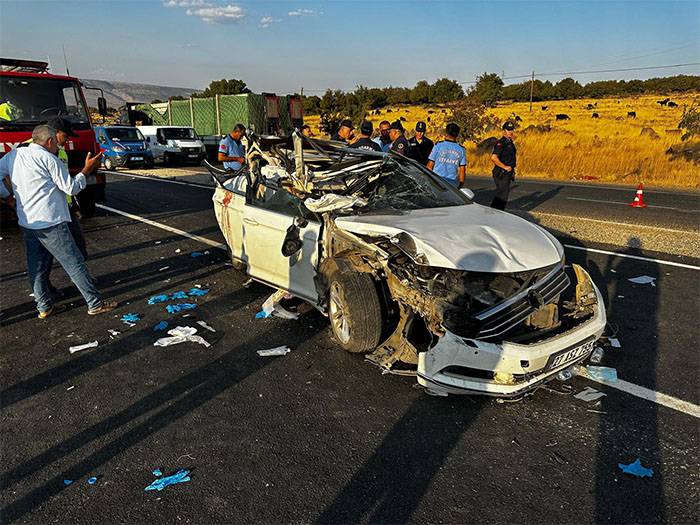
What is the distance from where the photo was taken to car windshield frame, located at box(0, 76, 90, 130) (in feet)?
29.7

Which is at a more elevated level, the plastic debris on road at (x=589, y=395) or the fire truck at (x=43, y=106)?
the fire truck at (x=43, y=106)

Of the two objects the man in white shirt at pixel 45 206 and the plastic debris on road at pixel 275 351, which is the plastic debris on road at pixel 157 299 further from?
the plastic debris on road at pixel 275 351

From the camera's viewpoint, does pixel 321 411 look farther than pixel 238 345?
No

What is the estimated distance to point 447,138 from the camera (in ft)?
24.6

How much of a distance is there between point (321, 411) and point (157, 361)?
1566mm

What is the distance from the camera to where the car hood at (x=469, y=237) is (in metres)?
3.53

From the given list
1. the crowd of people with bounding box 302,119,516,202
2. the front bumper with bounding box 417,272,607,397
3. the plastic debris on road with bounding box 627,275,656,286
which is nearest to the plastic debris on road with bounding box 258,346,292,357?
the front bumper with bounding box 417,272,607,397

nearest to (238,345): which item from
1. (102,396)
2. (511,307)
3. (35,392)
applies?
(102,396)

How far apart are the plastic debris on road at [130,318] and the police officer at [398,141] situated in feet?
17.1

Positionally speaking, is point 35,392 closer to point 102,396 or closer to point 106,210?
point 102,396

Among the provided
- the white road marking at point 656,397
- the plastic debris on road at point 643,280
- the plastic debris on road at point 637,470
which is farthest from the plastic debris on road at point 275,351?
the plastic debris on road at point 643,280

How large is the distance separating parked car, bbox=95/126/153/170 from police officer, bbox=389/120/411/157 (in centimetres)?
1444

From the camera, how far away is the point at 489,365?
316 cm

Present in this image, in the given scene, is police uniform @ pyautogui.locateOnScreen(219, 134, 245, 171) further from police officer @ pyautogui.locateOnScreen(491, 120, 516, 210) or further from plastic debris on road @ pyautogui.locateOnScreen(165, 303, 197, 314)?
police officer @ pyautogui.locateOnScreen(491, 120, 516, 210)
